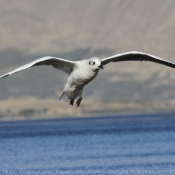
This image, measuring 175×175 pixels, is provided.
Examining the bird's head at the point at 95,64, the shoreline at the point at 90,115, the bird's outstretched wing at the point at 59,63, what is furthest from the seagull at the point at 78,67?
the shoreline at the point at 90,115

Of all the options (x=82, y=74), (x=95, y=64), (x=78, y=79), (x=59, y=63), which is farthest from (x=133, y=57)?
(x=95, y=64)

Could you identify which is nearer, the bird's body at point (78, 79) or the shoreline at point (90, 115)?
the bird's body at point (78, 79)

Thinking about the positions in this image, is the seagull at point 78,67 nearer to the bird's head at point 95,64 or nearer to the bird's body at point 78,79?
the bird's body at point 78,79

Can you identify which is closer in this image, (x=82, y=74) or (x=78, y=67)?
(x=82, y=74)

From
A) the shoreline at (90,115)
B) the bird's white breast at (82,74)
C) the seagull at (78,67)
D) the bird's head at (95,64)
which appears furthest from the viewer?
the shoreline at (90,115)

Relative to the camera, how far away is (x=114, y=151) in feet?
169

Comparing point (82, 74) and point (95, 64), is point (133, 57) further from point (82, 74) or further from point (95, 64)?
point (95, 64)

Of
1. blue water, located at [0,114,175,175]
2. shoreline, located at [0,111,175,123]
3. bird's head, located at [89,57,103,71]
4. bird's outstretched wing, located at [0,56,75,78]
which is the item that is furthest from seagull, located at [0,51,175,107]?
shoreline, located at [0,111,175,123]

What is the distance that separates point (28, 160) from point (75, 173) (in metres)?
8.42

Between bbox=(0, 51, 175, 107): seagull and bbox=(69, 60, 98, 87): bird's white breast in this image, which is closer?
bbox=(69, 60, 98, 87): bird's white breast

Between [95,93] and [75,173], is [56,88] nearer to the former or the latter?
[95,93]

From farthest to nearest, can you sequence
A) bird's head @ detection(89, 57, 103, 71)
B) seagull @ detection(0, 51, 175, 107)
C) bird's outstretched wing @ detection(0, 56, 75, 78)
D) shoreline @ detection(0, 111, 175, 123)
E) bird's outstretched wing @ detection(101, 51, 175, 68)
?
1. shoreline @ detection(0, 111, 175, 123)
2. bird's outstretched wing @ detection(101, 51, 175, 68)
3. bird's outstretched wing @ detection(0, 56, 75, 78)
4. seagull @ detection(0, 51, 175, 107)
5. bird's head @ detection(89, 57, 103, 71)

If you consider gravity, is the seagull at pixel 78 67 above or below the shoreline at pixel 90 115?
below

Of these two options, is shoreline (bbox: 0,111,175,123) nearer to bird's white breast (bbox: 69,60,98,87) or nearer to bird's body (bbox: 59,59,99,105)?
bird's body (bbox: 59,59,99,105)
